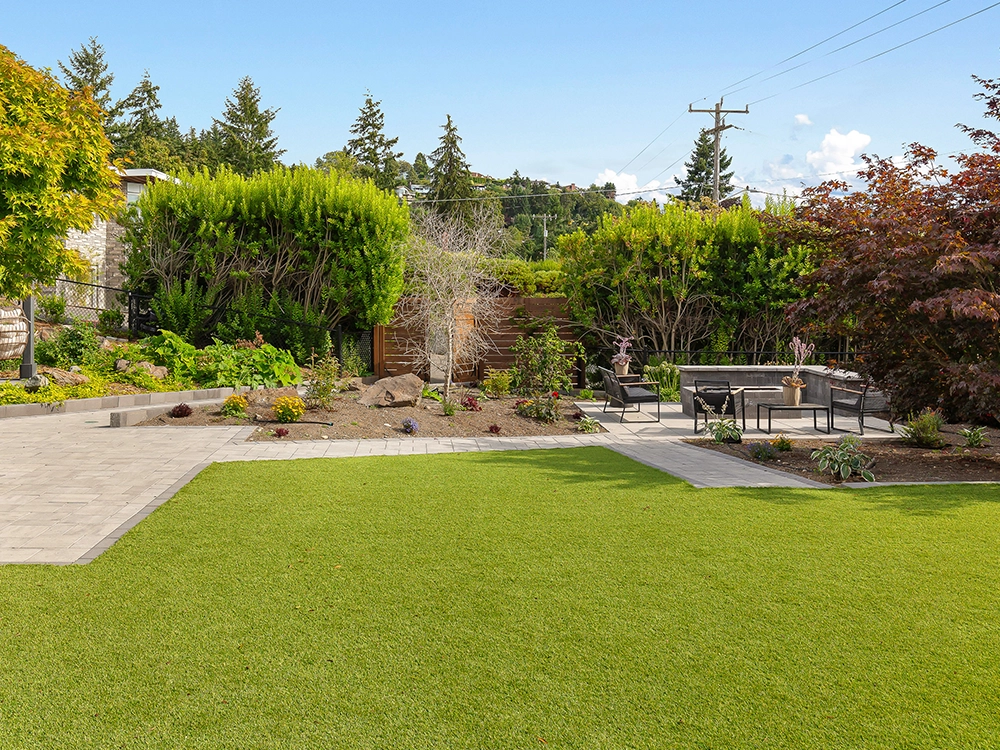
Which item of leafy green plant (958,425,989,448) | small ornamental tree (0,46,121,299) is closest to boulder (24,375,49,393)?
small ornamental tree (0,46,121,299)

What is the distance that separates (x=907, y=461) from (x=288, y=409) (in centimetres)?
783

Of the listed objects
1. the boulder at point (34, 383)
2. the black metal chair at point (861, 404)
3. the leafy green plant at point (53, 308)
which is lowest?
the boulder at point (34, 383)

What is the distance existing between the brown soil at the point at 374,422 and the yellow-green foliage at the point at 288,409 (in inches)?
3.9

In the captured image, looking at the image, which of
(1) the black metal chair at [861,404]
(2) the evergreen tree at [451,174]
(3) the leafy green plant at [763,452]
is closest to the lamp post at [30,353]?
(3) the leafy green plant at [763,452]

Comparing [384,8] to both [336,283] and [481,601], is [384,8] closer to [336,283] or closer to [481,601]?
[336,283]

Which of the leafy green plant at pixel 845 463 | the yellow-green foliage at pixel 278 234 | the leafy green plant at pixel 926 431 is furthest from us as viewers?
the yellow-green foliage at pixel 278 234

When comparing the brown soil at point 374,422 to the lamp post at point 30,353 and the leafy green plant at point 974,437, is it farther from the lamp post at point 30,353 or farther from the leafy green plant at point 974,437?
the leafy green plant at point 974,437

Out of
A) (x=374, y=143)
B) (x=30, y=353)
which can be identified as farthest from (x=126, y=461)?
(x=374, y=143)

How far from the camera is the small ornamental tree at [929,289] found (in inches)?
297

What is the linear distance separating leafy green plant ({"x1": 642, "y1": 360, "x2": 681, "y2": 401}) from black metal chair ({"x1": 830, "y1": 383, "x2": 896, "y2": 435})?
9.67 ft

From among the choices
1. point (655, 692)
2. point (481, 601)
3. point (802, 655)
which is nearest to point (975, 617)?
point (802, 655)

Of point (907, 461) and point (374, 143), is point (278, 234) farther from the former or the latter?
point (374, 143)

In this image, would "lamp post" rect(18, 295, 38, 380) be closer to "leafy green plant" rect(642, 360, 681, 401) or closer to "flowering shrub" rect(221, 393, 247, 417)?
"flowering shrub" rect(221, 393, 247, 417)

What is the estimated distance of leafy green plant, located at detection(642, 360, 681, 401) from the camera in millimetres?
14461
